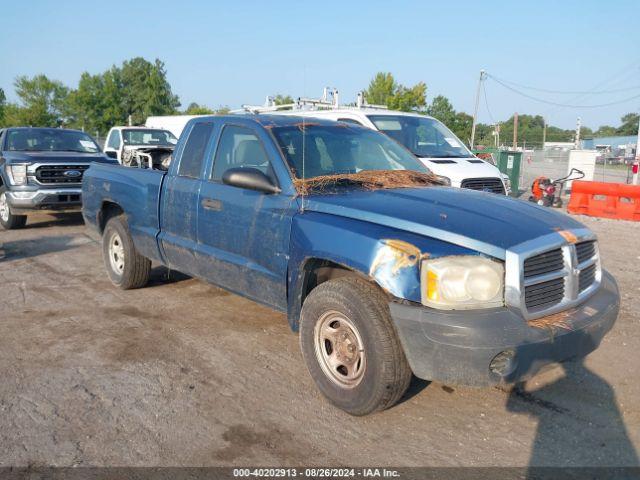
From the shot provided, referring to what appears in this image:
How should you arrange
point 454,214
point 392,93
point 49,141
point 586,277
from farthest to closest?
point 392,93 → point 49,141 → point 586,277 → point 454,214

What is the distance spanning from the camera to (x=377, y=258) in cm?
323

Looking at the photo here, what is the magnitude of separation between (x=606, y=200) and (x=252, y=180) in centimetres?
1055

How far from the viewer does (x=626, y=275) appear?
274 inches

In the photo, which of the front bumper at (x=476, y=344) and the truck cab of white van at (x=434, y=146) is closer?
the front bumper at (x=476, y=344)

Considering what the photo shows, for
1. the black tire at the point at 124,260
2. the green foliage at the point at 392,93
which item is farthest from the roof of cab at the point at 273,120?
the green foliage at the point at 392,93

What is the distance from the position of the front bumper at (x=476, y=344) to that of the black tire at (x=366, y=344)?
0.10 meters

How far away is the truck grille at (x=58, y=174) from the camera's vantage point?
32.3 feet

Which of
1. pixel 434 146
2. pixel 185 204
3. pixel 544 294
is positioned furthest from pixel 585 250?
pixel 434 146

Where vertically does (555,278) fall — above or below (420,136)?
below

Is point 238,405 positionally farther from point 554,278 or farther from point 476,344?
point 554,278

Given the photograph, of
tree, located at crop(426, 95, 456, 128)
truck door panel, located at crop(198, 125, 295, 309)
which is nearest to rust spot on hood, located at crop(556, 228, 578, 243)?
truck door panel, located at crop(198, 125, 295, 309)

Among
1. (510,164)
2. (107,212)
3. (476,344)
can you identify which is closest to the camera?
(476,344)

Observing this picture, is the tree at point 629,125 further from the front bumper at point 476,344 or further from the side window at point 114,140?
the front bumper at point 476,344

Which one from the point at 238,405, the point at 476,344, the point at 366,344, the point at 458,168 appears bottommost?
the point at 238,405
